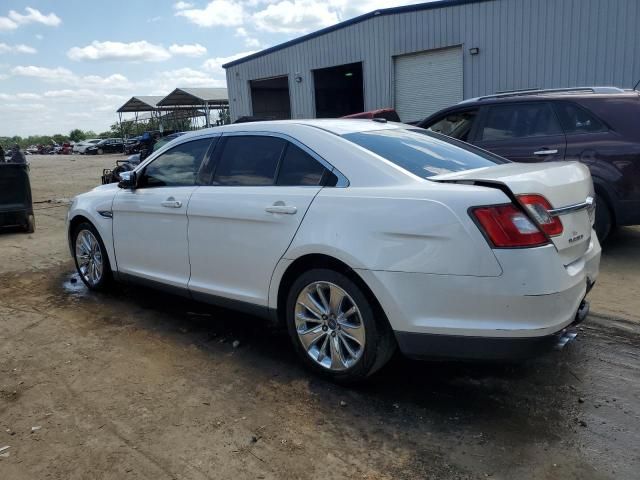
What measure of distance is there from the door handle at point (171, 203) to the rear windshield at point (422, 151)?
1490mm

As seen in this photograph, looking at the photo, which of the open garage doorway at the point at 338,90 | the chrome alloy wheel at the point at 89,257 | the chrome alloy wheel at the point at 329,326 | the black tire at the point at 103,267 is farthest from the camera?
the open garage doorway at the point at 338,90

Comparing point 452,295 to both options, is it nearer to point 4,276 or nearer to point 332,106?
point 4,276

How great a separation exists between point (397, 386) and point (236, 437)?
1058mm

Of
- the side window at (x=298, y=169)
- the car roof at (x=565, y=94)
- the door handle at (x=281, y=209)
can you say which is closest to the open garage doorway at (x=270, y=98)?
the car roof at (x=565, y=94)

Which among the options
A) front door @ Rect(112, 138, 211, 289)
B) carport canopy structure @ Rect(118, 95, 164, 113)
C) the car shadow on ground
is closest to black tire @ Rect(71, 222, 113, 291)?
front door @ Rect(112, 138, 211, 289)

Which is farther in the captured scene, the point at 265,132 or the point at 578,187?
the point at 265,132

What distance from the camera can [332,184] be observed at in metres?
3.47

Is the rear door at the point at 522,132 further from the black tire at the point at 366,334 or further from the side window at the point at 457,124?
the black tire at the point at 366,334

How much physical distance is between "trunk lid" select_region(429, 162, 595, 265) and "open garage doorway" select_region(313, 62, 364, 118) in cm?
1649

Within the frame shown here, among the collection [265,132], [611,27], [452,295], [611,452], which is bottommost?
[611,452]

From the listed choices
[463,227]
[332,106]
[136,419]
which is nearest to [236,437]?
[136,419]

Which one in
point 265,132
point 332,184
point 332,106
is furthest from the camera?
point 332,106

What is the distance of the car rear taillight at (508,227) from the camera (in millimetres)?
2811

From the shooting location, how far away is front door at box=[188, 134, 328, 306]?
3.62 m
